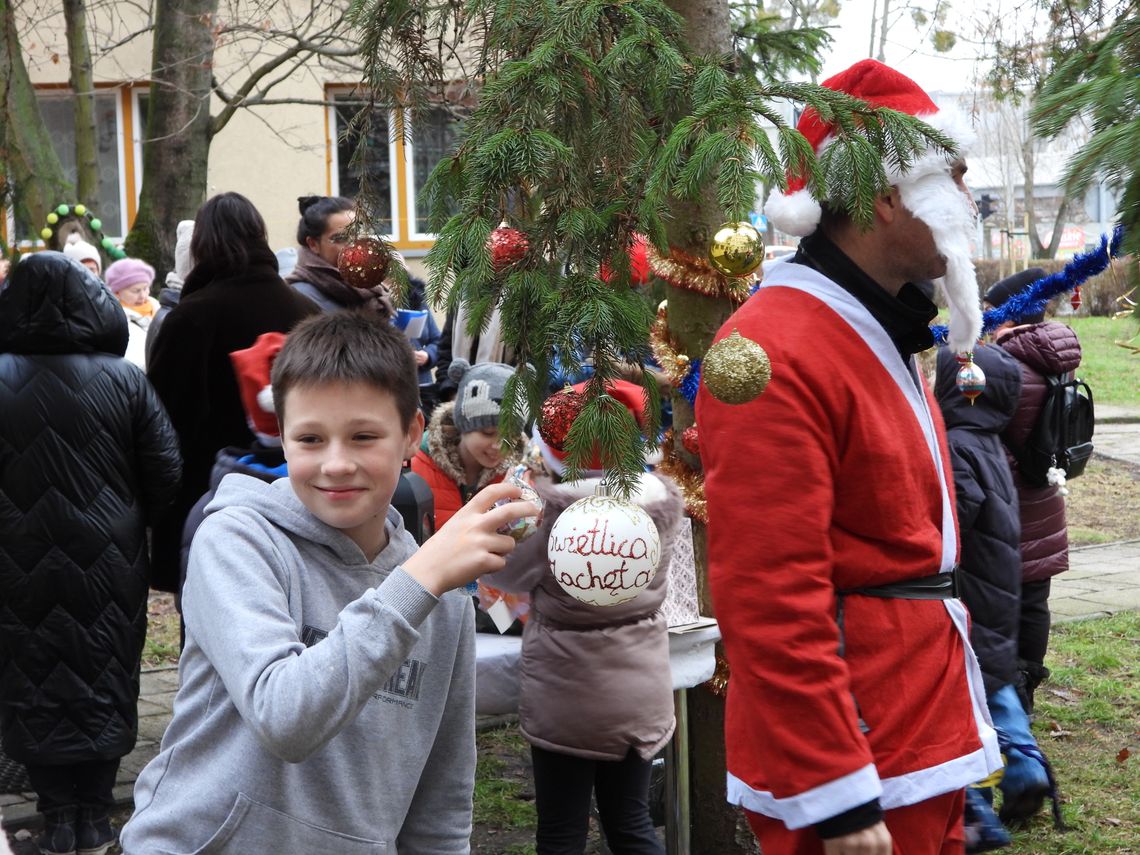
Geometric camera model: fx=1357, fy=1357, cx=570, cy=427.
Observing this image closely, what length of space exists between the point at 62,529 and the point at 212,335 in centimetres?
88

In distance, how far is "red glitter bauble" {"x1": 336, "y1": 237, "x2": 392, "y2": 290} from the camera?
9.79ft

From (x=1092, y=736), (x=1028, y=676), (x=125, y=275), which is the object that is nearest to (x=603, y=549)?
(x=1028, y=676)

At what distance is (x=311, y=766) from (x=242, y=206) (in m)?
3.42

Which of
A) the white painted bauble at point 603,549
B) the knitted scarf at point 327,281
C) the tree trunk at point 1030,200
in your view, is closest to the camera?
the white painted bauble at point 603,549

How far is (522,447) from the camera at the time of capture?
287cm

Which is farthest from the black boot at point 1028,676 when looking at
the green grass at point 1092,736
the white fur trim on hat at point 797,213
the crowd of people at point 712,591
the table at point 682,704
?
the white fur trim on hat at point 797,213

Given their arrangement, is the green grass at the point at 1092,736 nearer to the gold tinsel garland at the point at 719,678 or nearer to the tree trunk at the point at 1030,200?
the gold tinsel garland at the point at 719,678

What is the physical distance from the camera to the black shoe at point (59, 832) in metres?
4.58

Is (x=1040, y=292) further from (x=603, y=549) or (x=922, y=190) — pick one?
(x=603, y=549)

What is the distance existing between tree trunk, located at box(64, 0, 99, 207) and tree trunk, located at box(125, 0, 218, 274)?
645 mm

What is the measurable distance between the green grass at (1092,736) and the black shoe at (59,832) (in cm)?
334

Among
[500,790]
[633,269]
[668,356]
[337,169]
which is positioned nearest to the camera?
[633,269]

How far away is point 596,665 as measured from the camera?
12.7 feet

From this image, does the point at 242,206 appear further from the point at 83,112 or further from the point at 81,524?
the point at 83,112
